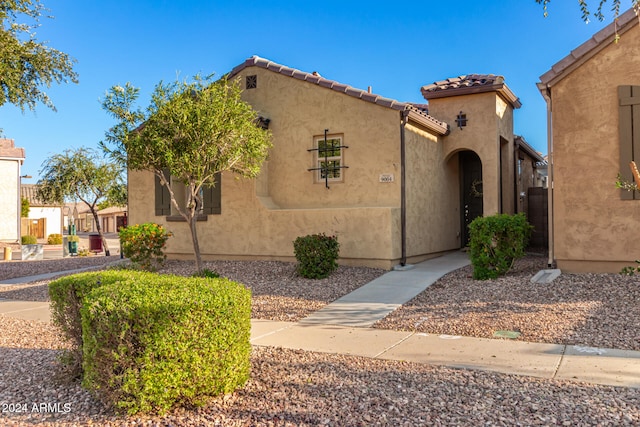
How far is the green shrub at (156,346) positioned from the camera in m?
4.10

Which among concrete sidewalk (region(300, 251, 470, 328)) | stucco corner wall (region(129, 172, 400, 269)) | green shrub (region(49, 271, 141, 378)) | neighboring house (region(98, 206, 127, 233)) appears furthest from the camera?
neighboring house (region(98, 206, 127, 233))

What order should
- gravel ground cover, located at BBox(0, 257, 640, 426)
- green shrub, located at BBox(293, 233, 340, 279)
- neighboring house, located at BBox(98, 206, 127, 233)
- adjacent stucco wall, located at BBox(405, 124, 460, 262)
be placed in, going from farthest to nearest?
neighboring house, located at BBox(98, 206, 127, 233)
adjacent stucco wall, located at BBox(405, 124, 460, 262)
green shrub, located at BBox(293, 233, 340, 279)
gravel ground cover, located at BBox(0, 257, 640, 426)

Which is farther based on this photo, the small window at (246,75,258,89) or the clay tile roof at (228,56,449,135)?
the small window at (246,75,258,89)

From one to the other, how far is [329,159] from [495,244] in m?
4.77

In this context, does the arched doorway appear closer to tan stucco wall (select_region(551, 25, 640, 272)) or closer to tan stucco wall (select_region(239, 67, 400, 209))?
tan stucco wall (select_region(239, 67, 400, 209))

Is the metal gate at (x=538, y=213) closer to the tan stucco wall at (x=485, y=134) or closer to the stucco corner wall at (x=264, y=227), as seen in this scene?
the tan stucco wall at (x=485, y=134)

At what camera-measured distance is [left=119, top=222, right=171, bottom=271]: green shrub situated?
12.6 meters

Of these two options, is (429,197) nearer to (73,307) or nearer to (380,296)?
(380,296)

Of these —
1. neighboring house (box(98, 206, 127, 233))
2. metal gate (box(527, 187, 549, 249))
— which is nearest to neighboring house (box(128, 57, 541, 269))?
metal gate (box(527, 187, 549, 249))

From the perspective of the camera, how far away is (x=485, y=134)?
13883 millimetres

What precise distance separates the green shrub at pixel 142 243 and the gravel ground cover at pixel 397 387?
180 inches

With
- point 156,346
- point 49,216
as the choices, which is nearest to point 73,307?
point 156,346

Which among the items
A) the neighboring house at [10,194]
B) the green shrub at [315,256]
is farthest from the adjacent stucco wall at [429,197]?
the neighboring house at [10,194]

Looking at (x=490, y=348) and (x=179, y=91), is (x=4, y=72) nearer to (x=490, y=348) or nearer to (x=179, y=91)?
(x=179, y=91)
